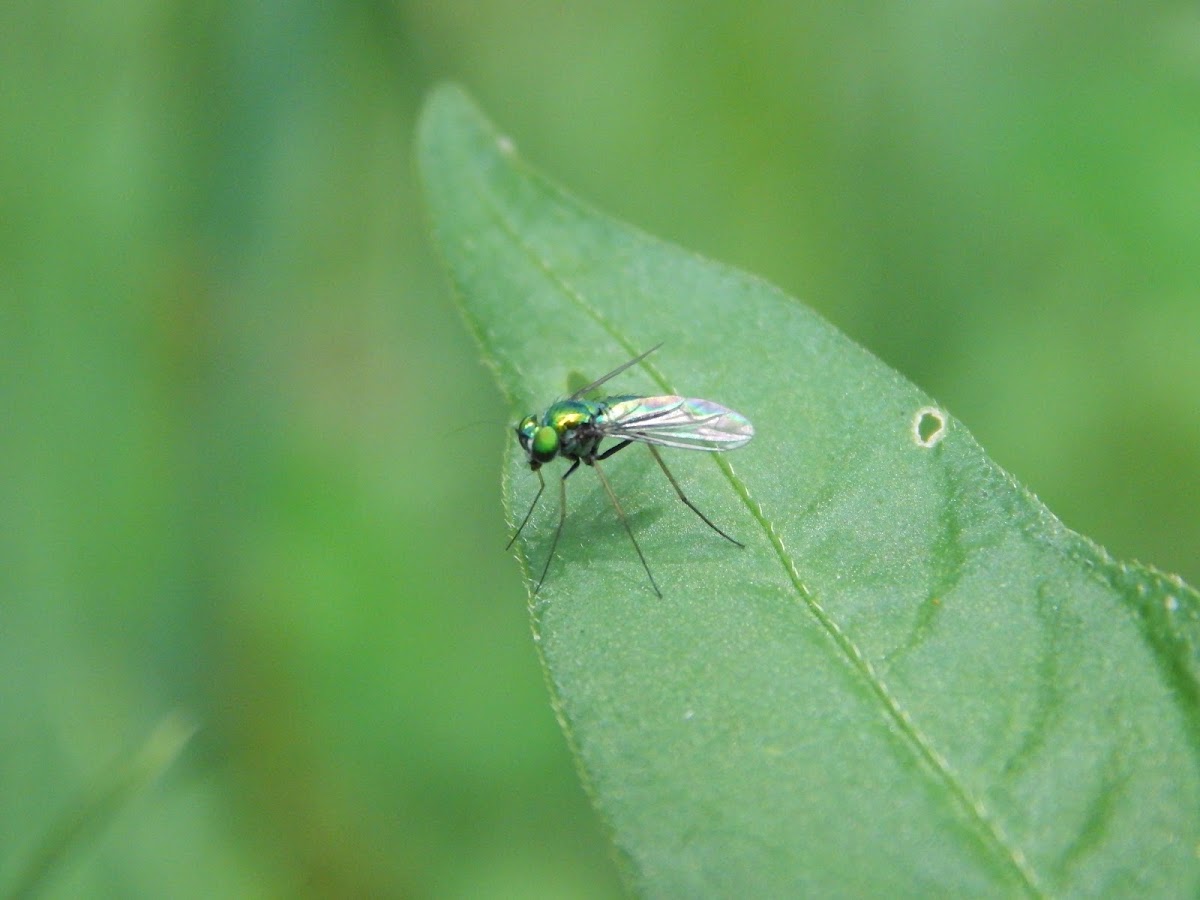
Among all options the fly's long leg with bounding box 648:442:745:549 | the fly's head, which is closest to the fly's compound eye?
the fly's head

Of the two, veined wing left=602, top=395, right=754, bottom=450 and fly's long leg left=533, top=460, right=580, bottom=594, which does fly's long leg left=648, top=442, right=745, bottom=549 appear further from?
fly's long leg left=533, top=460, right=580, bottom=594

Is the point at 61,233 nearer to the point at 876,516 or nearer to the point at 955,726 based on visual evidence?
the point at 876,516

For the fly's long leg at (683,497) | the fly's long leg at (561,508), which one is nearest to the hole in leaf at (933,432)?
the fly's long leg at (683,497)

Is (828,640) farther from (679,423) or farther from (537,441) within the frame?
(537,441)

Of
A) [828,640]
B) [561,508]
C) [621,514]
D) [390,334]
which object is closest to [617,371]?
[621,514]

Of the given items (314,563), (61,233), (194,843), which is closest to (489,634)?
(314,563)
